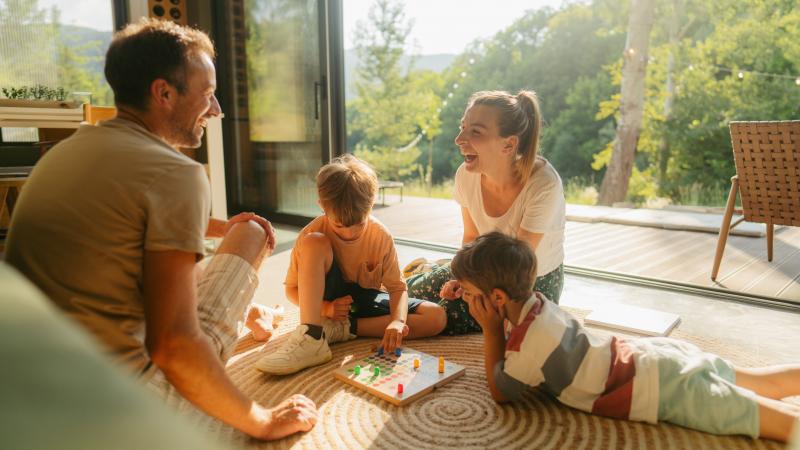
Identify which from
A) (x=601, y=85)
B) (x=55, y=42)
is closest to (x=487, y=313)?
(x=55, y=42)

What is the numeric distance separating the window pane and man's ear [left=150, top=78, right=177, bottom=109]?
10.7ft

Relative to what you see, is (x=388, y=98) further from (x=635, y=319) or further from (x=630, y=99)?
(x=635, y=319)

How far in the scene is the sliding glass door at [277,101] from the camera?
3803mm

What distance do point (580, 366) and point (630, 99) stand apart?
6.34 m

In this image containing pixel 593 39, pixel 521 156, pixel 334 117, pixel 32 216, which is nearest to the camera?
pixel 32 216

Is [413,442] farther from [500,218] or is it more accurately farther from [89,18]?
[89,18]

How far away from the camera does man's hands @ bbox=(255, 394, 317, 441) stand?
1179 millimetres

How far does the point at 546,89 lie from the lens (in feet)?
40.1

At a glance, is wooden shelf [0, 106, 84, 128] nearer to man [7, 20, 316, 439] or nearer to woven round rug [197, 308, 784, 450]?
woven round rug [197, 308, 784, 450]

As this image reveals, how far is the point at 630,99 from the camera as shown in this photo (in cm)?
684

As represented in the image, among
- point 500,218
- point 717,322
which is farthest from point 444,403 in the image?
point 717,322

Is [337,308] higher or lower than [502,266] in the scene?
lower

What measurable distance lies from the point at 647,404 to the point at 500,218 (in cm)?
75

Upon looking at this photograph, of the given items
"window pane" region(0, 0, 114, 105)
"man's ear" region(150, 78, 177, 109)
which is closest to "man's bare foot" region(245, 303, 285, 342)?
"man's ear" region(150, 78, 177, 109)
